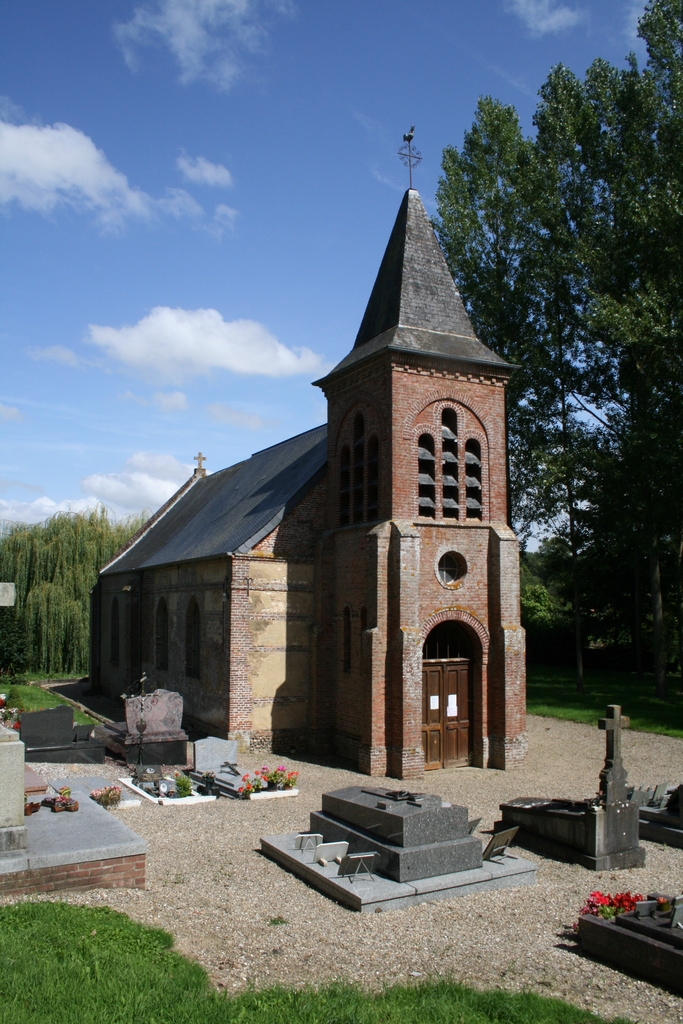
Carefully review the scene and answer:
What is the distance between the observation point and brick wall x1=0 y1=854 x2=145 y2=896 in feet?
26.4

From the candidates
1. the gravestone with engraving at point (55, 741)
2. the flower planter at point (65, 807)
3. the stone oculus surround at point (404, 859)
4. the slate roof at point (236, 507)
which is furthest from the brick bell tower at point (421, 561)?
the flower planter at point (65, 807)

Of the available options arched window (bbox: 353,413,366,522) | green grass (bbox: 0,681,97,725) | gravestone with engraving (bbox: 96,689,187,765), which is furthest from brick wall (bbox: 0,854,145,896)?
green grass (bbox: 0,681,97,725)

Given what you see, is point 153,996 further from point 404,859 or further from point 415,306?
point 415,306

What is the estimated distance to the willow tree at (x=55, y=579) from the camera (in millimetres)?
33438

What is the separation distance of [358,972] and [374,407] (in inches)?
513

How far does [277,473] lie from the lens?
24.1 metres

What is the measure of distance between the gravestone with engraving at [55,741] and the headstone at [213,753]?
2755 millimetres

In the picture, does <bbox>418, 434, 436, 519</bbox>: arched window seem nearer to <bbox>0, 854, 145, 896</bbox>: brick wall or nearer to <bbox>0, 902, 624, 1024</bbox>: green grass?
<bbox>0, 854, 145, 896</bbox>: brick wall

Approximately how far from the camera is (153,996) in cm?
583

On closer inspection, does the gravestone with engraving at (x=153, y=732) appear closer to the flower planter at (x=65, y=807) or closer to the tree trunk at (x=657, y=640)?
the flower planter at (x=65, y=807)

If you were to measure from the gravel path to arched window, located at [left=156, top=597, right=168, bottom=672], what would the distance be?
1213 centimetres

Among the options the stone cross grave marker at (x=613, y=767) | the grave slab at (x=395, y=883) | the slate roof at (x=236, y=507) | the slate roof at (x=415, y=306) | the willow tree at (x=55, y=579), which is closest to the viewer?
the grave slab at (x=395, y=883)

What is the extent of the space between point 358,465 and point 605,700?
1390 centimetres

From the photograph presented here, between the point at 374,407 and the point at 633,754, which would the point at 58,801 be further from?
the point at 633,754
